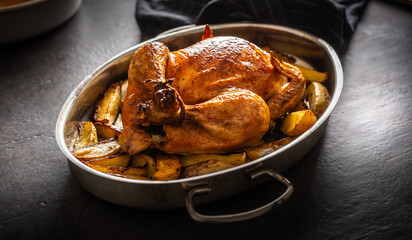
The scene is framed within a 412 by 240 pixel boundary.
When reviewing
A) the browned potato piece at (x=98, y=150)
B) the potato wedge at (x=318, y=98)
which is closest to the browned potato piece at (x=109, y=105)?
the browned potato piece at (x=98, y=150)

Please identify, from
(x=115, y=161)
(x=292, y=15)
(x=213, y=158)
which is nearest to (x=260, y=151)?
(x=213, y=158)

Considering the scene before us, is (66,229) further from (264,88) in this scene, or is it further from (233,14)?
(233,14)

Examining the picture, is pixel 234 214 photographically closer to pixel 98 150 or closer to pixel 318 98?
pixel 98 150

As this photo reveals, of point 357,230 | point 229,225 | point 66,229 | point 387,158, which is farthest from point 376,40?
point 66,229

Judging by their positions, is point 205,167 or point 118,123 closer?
point 205,167

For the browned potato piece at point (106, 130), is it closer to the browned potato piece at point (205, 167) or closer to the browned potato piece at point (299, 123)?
the browned potato piece at point (205, 167)

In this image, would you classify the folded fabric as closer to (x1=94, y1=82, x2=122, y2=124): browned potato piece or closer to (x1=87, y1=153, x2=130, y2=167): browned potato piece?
(x1=94, y1=82, x2=122, y2=124): browned potato piece
